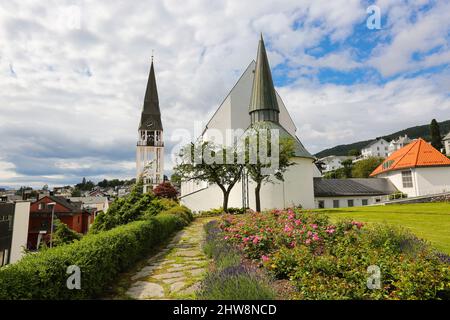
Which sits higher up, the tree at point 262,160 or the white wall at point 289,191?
the tree at point 262,160

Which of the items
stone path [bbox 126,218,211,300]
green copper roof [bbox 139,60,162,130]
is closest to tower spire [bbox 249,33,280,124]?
stone path [bbox 126,218,211,300]

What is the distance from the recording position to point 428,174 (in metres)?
32.5

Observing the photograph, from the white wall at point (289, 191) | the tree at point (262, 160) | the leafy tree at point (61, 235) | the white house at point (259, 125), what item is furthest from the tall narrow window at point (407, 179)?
the leafy tree at point (61, 235)

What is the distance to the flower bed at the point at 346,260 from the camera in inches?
141

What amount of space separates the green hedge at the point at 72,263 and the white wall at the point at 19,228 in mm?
34401

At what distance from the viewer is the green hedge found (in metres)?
3.25

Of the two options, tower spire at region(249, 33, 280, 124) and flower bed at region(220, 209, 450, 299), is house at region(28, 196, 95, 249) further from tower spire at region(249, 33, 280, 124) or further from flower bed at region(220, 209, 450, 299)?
flower bed at region(220, 209, 450, 299)

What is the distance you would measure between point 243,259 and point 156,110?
62.7m

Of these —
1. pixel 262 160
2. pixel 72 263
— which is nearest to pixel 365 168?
pixel 262 160

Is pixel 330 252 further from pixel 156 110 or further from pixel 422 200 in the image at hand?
pixel 156 110

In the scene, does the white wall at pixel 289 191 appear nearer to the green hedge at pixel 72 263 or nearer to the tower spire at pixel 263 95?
the tower spire at pixel 263 95

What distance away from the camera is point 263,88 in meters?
30.7

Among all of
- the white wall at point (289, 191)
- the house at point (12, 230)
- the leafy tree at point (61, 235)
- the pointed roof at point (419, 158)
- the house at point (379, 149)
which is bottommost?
the house at point (12, 230)

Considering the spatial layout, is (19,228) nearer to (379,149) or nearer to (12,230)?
(12,230)
